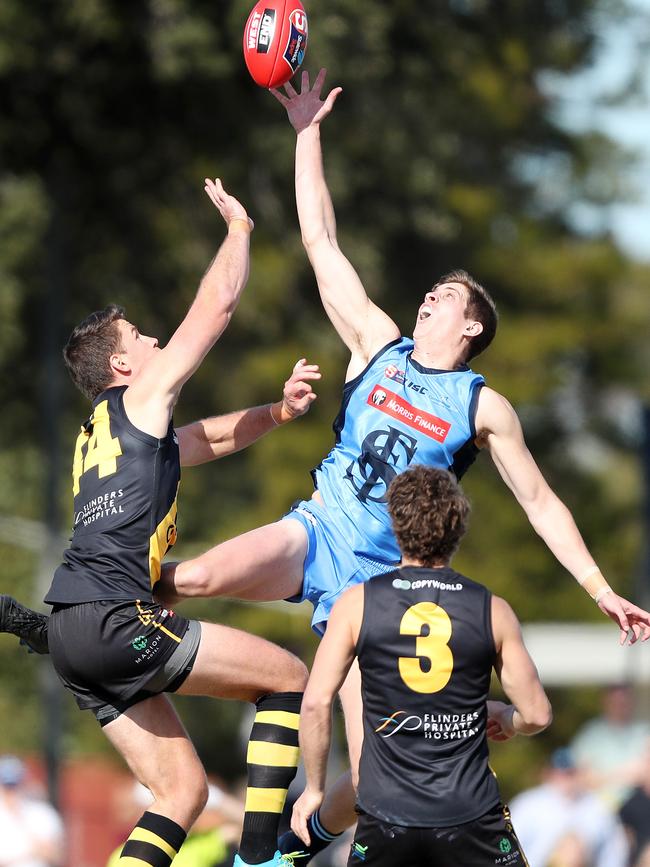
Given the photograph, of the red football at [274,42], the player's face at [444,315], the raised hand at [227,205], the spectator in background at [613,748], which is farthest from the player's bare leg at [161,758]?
the spectator in background at [613,748]

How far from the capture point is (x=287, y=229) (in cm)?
2141

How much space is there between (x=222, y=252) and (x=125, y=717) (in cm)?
199

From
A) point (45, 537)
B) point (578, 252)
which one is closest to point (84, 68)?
point (45, 537)

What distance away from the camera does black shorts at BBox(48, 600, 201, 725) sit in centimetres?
542

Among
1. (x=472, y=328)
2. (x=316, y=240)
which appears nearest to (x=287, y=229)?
(x=316, y=240)

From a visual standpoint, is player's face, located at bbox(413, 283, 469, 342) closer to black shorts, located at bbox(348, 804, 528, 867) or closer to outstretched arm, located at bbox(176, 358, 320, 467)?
outstretched arm, located at bbox(176, 358, 320, 467)

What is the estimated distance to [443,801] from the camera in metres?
4.82

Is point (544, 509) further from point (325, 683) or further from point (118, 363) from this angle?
point (118, 363)

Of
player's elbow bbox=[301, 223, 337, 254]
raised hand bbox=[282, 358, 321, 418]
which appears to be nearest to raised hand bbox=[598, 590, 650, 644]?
raised hand bbox=[282, 358, 321, 418]

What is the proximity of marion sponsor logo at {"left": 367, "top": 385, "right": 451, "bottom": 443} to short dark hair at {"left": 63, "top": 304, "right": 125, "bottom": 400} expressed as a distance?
114 cm

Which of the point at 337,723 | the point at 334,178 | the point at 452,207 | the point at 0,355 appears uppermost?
the point at 452,207

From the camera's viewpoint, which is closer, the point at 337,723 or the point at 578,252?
the point at 337,723

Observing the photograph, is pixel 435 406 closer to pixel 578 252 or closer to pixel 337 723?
pixel 337 723

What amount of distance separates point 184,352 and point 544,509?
1.64 meters
